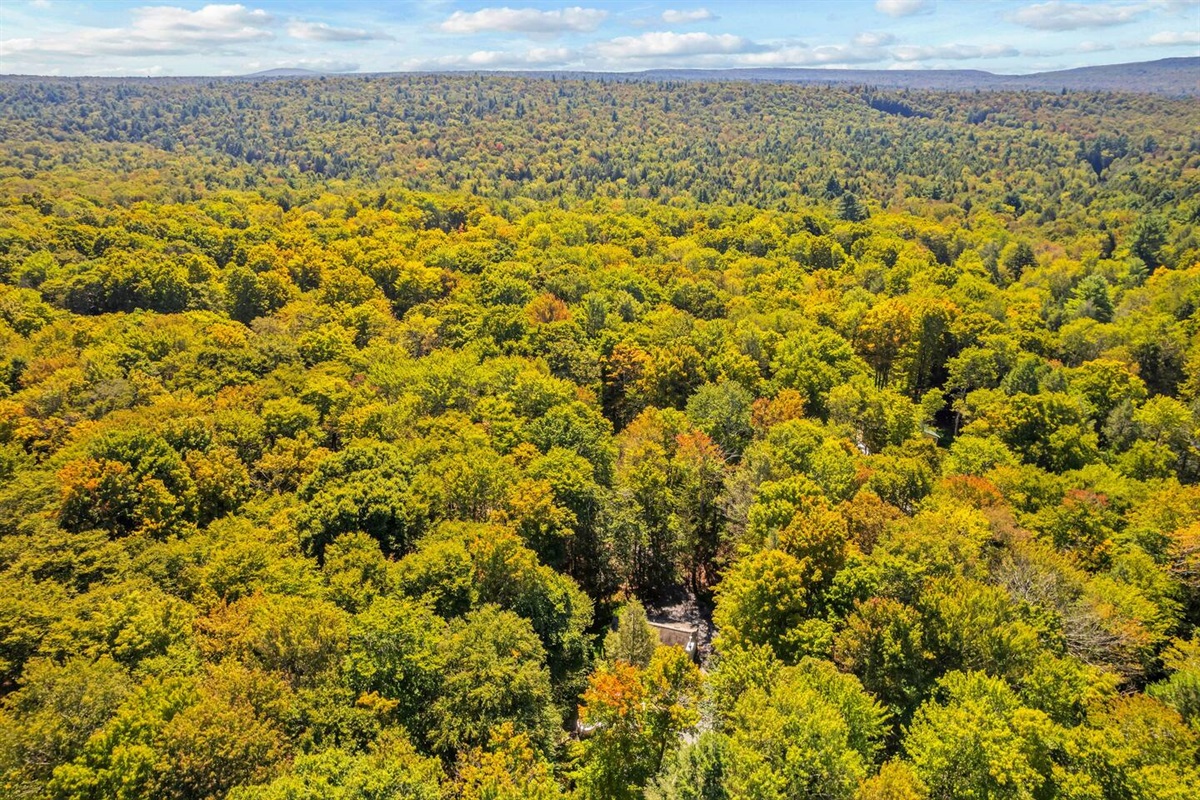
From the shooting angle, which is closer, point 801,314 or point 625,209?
point 801,314

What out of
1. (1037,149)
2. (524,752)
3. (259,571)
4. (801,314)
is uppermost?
(1037,149)

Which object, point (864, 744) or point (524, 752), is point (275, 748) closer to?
point (524, 752)

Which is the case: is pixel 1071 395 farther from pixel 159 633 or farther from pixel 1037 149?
pixel 1037 149

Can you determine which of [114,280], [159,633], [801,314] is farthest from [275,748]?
[114,280]

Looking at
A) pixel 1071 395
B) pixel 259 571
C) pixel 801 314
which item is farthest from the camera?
pixel 801 314

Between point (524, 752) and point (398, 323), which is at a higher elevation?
point (398, 323)

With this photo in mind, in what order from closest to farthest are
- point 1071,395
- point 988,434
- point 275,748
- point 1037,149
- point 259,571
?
1. point 275,748
2. point 259,571
3. point 988,434
4. point 1071,395
5. point 1037,149
